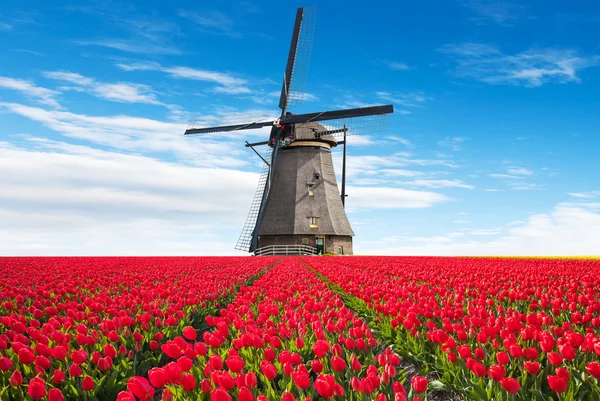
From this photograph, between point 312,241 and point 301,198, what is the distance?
341 cm

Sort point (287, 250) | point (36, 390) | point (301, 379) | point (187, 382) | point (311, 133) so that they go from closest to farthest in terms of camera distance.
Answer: point (301, 379) → point (187, 382) → point (36, 390) → point (287, 250) → point (311, 133)

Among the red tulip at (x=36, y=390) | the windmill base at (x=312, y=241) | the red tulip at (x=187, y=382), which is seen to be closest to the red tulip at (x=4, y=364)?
the red tulip at (x=36, y=390)

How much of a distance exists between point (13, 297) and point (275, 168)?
3080 cm

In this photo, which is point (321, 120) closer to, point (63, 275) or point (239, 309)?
point (63, 275)

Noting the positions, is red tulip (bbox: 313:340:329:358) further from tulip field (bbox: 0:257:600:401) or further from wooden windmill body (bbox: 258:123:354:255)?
wooden windmill body (bbox: 258:123:354:255)

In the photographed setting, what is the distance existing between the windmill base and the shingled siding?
44cm

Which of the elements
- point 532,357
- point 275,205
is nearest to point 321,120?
point 275,205

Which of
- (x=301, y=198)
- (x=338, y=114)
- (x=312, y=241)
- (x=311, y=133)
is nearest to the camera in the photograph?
(x=338, y=114)

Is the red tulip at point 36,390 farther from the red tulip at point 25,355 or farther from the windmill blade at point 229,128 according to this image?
the windmill blade at point 229,128

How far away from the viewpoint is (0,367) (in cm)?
416

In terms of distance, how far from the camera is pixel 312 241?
129ft

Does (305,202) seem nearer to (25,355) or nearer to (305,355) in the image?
(305,355)

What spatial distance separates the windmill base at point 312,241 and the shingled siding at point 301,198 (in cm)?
44

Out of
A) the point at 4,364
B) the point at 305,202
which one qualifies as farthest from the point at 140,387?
the point at 305,202
